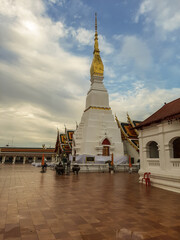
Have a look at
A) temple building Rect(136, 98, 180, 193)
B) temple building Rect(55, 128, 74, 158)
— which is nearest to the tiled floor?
temple building Rect(136, 98, 180, 193)

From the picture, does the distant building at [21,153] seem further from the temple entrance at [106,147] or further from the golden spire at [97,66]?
the golden spire at [97,66]

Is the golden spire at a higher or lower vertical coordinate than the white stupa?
higher

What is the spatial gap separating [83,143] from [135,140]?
7.81 meters

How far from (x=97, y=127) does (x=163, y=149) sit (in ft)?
54.7

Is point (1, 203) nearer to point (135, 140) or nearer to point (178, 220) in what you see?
point (178, 220)

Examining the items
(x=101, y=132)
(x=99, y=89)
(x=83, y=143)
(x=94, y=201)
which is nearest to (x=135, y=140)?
(x=101, y=132)

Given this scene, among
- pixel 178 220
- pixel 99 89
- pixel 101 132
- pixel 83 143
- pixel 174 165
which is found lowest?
pixel 178 220

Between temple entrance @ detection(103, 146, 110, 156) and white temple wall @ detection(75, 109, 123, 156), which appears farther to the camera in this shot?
temple entrance @ detection(103, 146, 110, 156)

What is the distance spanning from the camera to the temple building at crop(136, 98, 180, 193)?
9.59 m

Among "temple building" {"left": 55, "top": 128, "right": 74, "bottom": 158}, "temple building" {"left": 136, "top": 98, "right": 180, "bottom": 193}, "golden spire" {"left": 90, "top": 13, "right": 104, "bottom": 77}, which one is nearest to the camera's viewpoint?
"temple building" {"left": 136, "top": 98, "right": 180, "bottom": 193}

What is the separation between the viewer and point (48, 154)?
176 feet

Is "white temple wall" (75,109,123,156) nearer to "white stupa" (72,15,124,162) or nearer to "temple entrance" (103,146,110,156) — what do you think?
"white stupa" (72,15,124,162)

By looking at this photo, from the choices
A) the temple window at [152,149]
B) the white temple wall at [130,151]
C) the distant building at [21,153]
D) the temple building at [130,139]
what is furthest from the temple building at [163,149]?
the distant building at [21,153]

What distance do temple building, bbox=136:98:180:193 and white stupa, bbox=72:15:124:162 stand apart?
12219mm
